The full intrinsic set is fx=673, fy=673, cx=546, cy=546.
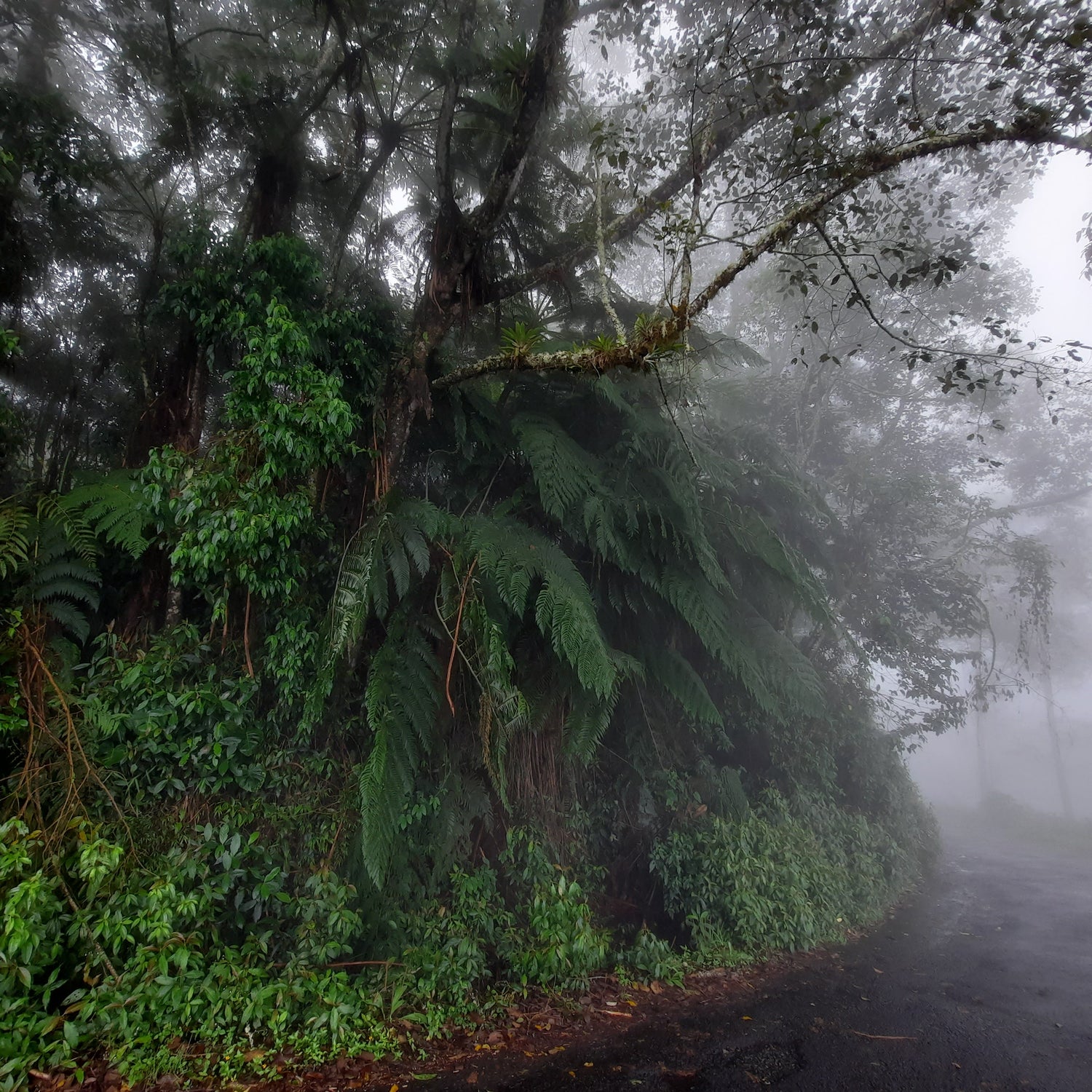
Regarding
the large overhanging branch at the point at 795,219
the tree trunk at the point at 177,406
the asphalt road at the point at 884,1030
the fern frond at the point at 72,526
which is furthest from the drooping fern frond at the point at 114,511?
the asphalt road at the point at 884,1030

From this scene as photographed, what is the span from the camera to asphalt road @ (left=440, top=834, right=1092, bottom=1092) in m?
4.00

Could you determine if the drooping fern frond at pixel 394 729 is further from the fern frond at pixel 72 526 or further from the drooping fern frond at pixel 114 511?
the fern frond at pixel 72 526

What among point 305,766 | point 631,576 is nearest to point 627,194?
point 631,576

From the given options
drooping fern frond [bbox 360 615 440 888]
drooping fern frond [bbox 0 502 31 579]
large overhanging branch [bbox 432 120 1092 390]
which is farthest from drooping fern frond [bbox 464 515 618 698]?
drooping fern frond [bbox 0 502 31 579]

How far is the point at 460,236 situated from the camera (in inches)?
235

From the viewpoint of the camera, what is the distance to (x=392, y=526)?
4.99 meters

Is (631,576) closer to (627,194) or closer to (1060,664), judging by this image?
(627,194)

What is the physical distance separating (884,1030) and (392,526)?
506 cm

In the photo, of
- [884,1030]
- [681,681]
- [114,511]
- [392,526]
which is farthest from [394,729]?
[884,1030]

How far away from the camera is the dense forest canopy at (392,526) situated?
166 inches

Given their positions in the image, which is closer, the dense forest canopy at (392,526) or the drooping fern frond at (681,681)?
the dense forest canopy at (392,526)

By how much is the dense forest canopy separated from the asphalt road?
0.67 m

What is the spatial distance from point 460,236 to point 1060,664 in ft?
93.6

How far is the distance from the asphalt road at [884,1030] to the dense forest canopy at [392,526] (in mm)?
670
